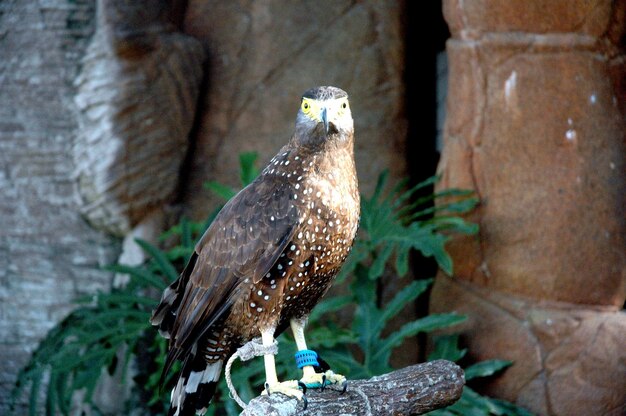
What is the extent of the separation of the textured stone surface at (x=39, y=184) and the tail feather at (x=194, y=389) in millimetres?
1956

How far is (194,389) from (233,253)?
0.65 meters

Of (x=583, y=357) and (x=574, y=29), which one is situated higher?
(x=574, y=29)

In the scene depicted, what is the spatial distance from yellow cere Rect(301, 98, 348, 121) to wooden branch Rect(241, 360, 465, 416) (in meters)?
0.95

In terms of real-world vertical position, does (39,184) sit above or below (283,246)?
below

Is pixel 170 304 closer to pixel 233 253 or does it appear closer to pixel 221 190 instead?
pixel 233 253

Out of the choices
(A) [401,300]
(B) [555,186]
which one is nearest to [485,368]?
(A) [401,300]

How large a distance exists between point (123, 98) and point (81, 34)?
464 mm

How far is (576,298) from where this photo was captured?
16.0 ft

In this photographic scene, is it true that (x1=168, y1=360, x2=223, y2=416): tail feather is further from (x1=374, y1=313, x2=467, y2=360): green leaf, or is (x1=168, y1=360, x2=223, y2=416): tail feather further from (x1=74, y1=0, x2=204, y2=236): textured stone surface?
(x1=74, y1=0, x2=204, y2=236): textured stone surface

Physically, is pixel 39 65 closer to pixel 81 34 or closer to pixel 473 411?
pixel 81 34

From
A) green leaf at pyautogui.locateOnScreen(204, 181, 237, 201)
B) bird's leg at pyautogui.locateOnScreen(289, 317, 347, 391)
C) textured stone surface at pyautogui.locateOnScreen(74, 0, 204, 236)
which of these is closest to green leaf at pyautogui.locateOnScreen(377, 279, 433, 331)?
green leaf at pyautogui.locateOnScreen(204, 181, 237, 201)

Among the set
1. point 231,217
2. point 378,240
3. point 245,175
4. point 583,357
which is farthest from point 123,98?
point 583,357

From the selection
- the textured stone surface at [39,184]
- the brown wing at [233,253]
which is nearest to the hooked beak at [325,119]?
the brown wing at [233,253]

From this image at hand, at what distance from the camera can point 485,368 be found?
4.85m
